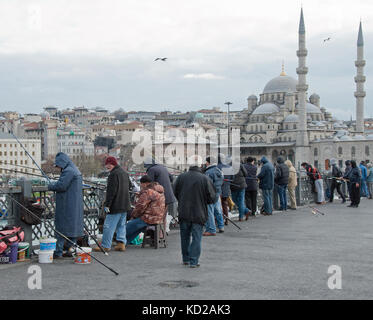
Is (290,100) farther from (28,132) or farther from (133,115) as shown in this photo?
(133,115)

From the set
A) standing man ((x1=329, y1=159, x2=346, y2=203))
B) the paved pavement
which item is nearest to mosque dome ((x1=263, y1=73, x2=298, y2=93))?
standing man ((x1=329, y1=159, x2=346, y2=203))

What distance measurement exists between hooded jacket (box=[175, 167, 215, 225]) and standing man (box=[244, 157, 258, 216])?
18.3 feet

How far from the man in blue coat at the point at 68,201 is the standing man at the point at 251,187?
5706 millimetres

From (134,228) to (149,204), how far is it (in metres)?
0.46

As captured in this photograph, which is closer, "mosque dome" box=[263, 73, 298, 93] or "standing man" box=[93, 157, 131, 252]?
"standing man" box=[93, 157, 131, 252]

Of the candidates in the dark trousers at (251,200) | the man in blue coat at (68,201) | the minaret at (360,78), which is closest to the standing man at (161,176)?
the man in blue coat at (68,201)

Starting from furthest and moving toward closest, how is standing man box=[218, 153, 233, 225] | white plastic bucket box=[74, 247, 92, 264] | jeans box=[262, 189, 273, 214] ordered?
jeans box=[262, 189, 273, 214] → standing man box=[218, 153, 233, 225] → white plastic bucket box=[74, 247, 92, 264]

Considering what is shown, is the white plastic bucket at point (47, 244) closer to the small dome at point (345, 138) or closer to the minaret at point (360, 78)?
the minaret at point (360, 78)

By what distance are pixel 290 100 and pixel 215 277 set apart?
305 feet

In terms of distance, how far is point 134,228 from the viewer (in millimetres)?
8430

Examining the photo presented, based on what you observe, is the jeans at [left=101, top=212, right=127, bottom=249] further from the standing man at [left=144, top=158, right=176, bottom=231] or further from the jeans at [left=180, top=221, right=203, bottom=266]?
the jeans at [left=180, top=221, right=203, bottom=266]

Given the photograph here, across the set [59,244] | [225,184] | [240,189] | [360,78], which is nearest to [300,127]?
[360,78]

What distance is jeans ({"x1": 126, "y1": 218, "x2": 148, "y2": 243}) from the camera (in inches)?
329

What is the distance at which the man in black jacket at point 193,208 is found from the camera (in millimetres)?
6734
